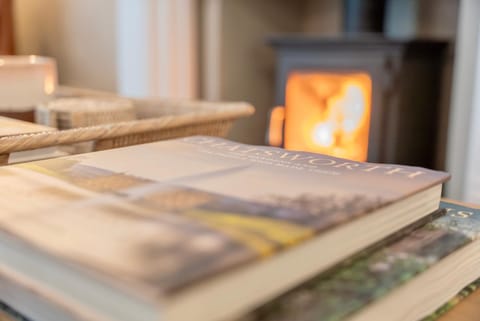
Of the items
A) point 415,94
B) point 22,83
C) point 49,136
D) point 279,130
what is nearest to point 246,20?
point 279,130

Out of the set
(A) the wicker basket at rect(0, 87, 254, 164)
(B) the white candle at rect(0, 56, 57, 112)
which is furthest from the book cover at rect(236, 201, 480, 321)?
(B) the white candle at rect(0, 56, 57, 112)

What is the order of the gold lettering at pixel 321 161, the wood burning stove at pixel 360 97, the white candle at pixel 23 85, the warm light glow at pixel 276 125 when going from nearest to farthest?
the gold lettering at pixel 321 161, the white candle at pixel 23 85, the wood burning stove at pixel 360 97, the warm light glow at pixel 276 125

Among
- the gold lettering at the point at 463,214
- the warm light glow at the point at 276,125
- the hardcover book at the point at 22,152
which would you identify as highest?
the hardcover book at the point at 22,152

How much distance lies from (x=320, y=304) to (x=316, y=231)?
0.13 feet

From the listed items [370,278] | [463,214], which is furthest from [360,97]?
[370,278]

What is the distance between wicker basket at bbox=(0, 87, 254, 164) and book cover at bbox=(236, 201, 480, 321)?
0.95ft

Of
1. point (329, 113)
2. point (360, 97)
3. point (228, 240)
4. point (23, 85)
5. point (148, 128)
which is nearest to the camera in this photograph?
point (228, 240)

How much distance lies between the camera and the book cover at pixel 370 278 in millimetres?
282

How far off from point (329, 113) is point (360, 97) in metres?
0.13

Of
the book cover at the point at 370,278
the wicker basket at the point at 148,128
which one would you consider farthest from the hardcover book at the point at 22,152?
the book cover at the point at 370,278

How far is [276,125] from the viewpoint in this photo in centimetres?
175

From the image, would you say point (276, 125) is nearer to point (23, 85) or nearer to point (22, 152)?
point (23, 85)

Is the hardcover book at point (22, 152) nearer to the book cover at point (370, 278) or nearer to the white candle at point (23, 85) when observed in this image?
the white candle at point (23, 85)

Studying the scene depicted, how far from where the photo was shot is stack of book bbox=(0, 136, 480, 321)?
24 cm
